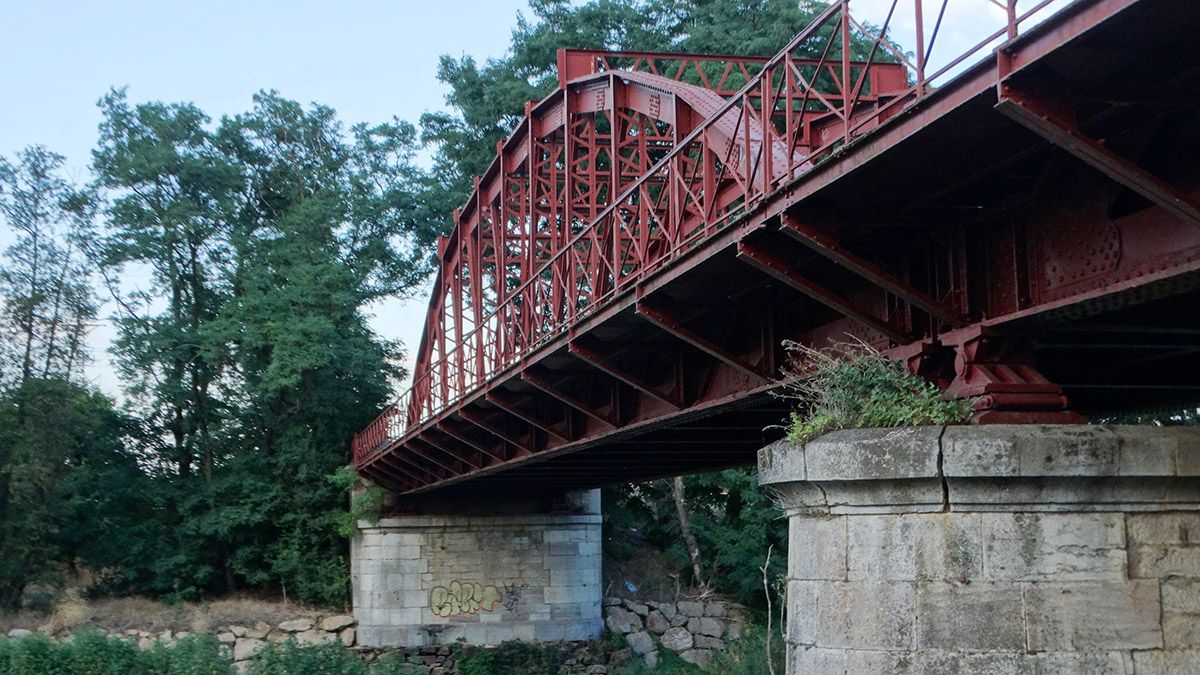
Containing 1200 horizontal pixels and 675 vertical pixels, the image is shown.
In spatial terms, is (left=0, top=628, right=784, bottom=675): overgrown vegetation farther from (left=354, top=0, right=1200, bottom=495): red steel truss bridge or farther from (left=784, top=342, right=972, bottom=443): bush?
(left=784, top=342, right=972, bottom=443): bush

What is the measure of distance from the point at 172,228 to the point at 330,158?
569 cm

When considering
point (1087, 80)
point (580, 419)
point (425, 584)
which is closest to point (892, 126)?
point (1087, 80)

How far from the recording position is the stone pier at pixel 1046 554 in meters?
7.12

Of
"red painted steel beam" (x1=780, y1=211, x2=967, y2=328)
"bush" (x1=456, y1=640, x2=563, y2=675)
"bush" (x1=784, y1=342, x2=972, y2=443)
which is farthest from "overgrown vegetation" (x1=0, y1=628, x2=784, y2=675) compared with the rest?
"bush" (x1=784, y1=342, x2=972, y2=443)

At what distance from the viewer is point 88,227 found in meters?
40.6

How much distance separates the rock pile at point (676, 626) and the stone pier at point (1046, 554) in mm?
28426

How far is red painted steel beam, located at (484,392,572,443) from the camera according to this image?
776 inches

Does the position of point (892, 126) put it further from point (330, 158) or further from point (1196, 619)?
point (330, 158)

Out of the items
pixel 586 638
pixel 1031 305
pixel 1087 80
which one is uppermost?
pixel 1087 80

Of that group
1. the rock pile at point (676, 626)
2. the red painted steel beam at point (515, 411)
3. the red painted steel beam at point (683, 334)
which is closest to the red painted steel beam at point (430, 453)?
the red painted steel beam at point (515, 411)

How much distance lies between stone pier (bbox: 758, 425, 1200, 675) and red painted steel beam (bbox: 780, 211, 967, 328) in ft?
5.39

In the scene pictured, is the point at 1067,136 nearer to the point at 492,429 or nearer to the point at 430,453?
the point at 492,429

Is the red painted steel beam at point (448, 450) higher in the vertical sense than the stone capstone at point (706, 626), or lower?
higher

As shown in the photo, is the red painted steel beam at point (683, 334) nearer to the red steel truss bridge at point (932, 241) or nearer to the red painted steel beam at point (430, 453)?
the red steel truss bridge at point (932, 241)
